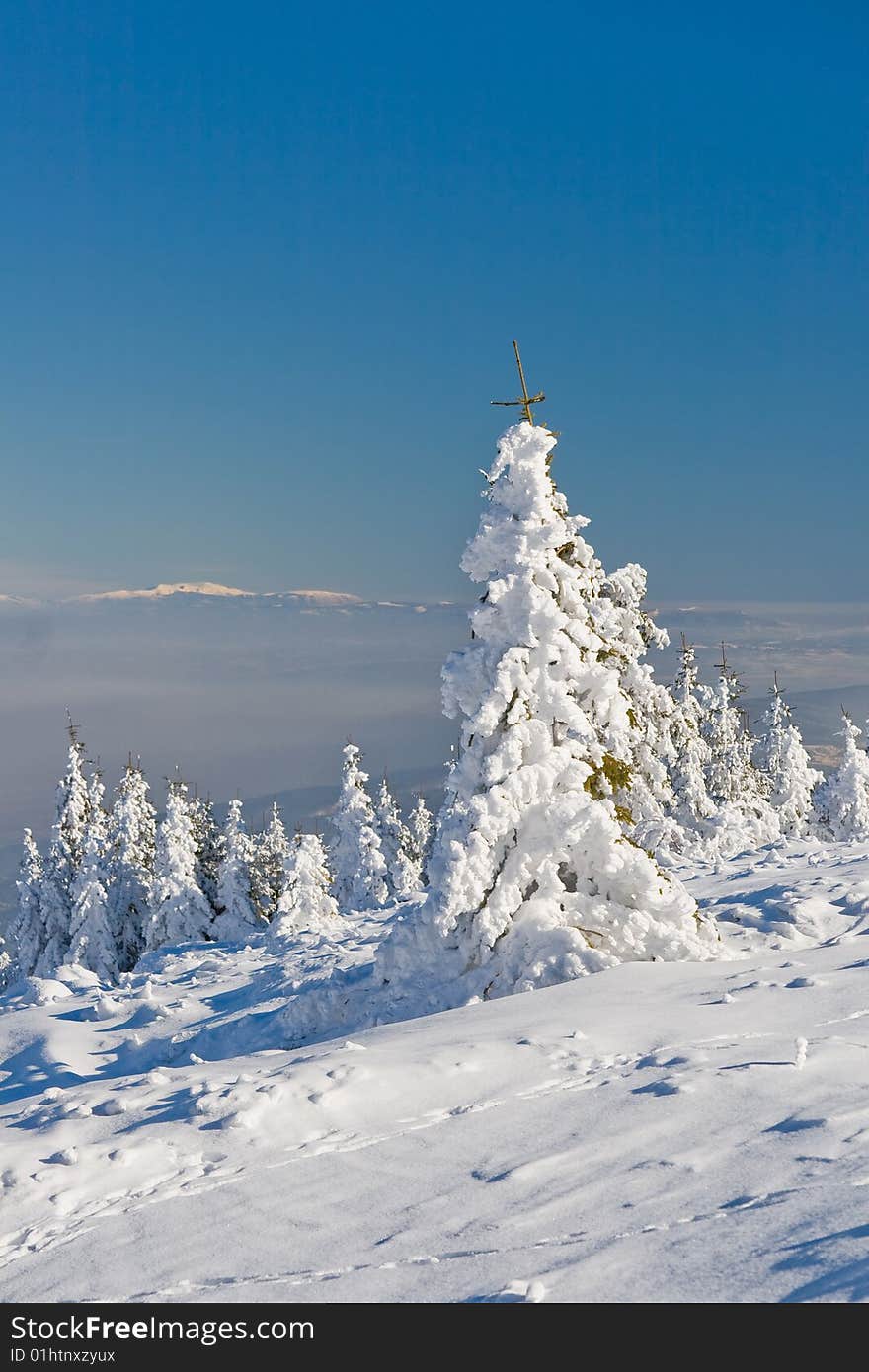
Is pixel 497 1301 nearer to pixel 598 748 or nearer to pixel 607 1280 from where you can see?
pixel 607 1280

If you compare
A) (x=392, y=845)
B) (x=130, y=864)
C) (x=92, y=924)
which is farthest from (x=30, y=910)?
(x=392, y=845)

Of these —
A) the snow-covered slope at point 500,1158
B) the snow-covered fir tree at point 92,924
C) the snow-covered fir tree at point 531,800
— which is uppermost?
the snow-covered fir tree at point 531,800

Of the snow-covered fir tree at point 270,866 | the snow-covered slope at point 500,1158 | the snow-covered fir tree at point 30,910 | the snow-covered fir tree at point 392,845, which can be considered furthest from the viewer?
the snow-covered fir tree at point 392,845

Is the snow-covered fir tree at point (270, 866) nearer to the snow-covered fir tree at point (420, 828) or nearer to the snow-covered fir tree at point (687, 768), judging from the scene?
the snow-covered fir tree at point (420, 828)

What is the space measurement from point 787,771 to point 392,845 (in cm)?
2090

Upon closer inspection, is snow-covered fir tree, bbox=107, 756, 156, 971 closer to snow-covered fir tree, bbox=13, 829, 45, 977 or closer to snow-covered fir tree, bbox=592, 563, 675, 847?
snow-covered fir tree, bbox=13, 829, 45, 977

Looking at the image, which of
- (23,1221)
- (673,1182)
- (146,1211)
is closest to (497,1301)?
(673,1182)

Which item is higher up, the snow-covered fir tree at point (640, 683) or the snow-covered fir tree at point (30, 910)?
the snow-covered fir tree at point (640, 683)

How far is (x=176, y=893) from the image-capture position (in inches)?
1679

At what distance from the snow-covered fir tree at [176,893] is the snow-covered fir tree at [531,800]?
30.1 meters

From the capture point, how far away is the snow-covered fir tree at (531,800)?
543 inches

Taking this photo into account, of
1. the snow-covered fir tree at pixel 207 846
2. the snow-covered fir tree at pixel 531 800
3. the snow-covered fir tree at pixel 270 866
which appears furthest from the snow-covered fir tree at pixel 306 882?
the snow-covered fir tree at pixel 531 800

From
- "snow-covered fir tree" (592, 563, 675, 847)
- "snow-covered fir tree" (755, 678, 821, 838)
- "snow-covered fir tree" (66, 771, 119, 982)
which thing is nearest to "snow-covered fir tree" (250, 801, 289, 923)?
"snow-covered fir tree" (66, 771, 119, 982)

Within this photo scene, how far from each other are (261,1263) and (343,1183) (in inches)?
45.7
